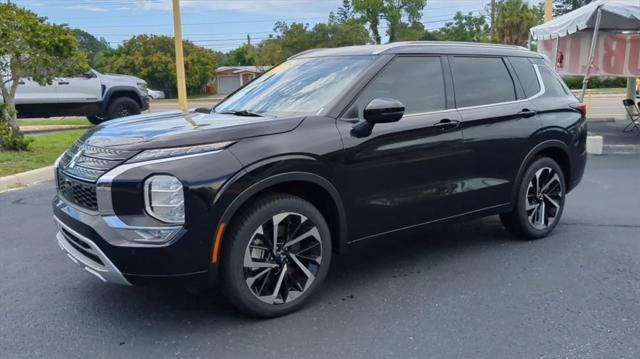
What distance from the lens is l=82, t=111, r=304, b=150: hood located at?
10.8 ft

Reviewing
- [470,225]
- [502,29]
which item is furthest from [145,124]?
[502,29]

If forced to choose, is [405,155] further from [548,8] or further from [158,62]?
[158,62]

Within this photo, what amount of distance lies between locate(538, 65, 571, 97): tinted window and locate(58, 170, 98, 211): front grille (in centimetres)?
409

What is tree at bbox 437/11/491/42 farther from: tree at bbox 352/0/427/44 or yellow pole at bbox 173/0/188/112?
yellow pole at bbox 173/0/188/112

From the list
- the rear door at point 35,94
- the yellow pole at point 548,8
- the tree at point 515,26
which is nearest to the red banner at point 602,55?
the yellow pole at point 548,8

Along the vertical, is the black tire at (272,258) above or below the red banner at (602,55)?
below

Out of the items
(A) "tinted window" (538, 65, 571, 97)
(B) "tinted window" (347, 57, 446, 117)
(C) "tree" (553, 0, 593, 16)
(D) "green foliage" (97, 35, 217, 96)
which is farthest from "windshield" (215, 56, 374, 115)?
→ (C) "tree" (553, 0, 593, 16)

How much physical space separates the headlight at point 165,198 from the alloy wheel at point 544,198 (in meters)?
3.29

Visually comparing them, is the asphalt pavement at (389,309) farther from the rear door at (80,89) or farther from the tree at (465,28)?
the tree at (465,28)

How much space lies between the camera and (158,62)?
2101 inches

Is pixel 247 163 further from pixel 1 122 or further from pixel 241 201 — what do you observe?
pixel 1 122

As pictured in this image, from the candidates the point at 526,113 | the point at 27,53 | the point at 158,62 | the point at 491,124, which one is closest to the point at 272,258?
the point at 491,124

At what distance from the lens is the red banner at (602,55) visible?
12375 millimetres

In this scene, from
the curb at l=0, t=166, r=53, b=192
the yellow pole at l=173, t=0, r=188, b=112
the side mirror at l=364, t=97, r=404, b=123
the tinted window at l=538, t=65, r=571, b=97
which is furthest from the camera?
the yellow pole at l=173, t=0, r=188, b=112
